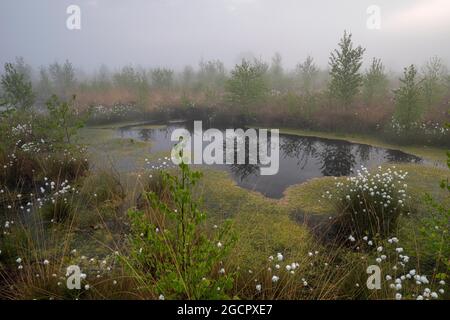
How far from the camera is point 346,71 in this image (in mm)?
17219

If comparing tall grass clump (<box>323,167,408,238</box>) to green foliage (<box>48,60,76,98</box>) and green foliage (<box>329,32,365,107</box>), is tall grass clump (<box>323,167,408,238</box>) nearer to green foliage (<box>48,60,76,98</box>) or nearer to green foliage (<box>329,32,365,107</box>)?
green foliage (<box>329,32,365,107</box>)

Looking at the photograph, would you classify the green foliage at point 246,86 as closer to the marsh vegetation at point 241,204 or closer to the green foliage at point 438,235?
the marsh vegetation at point 241,204

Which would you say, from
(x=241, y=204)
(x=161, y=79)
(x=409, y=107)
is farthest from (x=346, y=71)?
(x=161, y=79)

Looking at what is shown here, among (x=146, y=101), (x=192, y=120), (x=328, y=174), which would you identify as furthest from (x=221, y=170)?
(x=146, y=101)

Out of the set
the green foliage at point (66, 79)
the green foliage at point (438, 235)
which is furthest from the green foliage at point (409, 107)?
the green foliage at point (66, 79)

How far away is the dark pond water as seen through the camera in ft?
31.4

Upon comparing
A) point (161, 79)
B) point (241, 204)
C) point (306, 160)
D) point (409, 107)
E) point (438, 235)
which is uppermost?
point (161, 79)

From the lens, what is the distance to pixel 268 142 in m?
14.8

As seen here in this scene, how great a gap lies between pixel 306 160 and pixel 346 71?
27.3 ft

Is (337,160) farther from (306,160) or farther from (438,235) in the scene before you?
(438,235)

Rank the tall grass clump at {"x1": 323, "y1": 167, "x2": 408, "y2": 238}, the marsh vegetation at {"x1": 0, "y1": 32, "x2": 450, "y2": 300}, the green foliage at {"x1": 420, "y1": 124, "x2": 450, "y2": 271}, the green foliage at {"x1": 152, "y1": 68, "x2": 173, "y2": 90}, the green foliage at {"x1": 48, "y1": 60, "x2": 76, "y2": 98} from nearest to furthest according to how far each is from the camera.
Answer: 1. the green foliage at {"x1": 420, "y1": 124, "x2": 450, "y2": 271}
2. the marsh vegetation at {"x1": 0, "y1": 32, "x2": 450, "y2": 300}
3. the tall grass clump at {"x1": 323, "y1": 167, "x2": 408, "y2": 238}
4. the green foliage at {"x1": 152, "y1": 68, "x2": 173, "y2": 90}
5. the green foliage at {"x1": 48, "y1": 60, "x2": 76, "y2": 98}

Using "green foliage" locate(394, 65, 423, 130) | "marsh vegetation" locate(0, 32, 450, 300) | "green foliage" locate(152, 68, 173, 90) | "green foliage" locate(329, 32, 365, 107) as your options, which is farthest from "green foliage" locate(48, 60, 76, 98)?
"green foliage" locate(394, 65, 423, 130)

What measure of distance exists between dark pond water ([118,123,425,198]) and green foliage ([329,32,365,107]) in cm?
437

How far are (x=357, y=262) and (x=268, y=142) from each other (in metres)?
10.3
